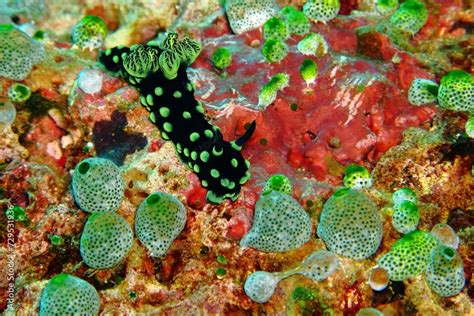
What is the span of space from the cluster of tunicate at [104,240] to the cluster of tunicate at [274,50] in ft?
7.98

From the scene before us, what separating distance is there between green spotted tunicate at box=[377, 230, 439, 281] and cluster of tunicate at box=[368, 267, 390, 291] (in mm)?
42

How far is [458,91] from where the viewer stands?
405 centimetres

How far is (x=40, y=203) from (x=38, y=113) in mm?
1117

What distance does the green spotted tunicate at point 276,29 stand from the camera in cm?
467

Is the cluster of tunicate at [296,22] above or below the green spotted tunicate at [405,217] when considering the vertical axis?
above

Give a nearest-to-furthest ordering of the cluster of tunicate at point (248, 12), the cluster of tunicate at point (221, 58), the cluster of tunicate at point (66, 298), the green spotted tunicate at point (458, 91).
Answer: the cluster of tunicate at point (66, 298) < the green spotted tunicate at point (458, 91) < the cluster of tunicate at point (221, 58) < the cluster of tunicate at point (248, 12)

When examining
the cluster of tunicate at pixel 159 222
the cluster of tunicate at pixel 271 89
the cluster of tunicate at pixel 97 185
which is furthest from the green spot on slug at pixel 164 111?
the cluster of tunicate at pixel 271 89

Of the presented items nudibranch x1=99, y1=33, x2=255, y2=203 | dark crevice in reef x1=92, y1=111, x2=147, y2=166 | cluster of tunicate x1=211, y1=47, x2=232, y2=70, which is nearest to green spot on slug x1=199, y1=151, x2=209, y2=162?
nudibranch x1=99, y1=33, x2=255, y2=203

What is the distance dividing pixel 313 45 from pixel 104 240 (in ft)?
9.91

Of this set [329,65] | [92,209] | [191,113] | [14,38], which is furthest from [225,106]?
[14,38]

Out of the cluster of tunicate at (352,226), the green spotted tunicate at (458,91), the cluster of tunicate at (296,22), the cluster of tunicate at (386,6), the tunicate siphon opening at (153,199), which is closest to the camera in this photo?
the cluster of tunicate at (352,226)

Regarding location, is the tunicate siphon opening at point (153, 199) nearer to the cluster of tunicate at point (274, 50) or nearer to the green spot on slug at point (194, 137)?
the green spot on slug at point (194, 137)

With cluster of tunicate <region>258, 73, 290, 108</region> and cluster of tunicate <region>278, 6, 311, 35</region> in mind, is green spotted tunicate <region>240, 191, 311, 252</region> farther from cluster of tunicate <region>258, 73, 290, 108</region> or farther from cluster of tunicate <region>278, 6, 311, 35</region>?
cluster of tunicate <region>278, 6, 311, 35</region>

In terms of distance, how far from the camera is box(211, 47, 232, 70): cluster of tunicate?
15.1ft
